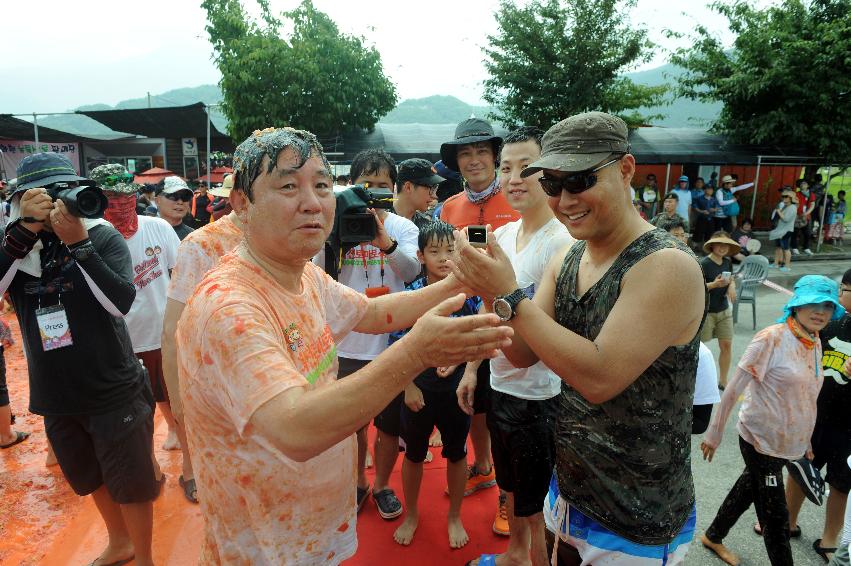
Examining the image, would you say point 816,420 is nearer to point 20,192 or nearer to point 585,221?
point 585,221

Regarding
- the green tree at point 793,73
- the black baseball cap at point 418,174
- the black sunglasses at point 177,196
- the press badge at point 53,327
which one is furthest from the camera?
the green tree at point 793,73

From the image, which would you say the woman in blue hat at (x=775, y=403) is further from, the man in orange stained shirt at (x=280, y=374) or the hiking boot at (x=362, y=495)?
the man in orange stained shirt at (x=280, y=374)

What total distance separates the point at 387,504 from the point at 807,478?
2.58 meters

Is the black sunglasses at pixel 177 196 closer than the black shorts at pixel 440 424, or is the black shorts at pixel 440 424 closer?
the black shorts at pixel 440 424

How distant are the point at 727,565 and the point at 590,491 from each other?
209 centimetres

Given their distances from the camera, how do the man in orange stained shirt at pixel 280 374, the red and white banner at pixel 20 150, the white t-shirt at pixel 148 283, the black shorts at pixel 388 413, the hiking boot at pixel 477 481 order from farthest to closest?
1. the red and white banner at pixel 20 150
2. the white t-shirt at pixel 148 283
3. the hiking boot at pixel 477 481
4. the black shorts at pixel 388 413
5. the man in orange stained shirt at pixel 280 374

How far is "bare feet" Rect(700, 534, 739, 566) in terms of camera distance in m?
3.11

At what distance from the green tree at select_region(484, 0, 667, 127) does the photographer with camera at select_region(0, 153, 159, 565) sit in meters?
15.2

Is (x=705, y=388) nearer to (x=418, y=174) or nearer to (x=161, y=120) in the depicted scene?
(x=418, y=174)

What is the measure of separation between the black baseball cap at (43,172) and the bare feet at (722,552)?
4140mm

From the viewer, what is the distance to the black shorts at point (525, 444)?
2.61 m

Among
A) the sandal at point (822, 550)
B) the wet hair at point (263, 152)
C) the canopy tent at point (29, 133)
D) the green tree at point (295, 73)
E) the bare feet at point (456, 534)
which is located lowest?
the sandal at point (822, 550)

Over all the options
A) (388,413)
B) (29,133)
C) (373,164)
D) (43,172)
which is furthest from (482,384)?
(29,133)

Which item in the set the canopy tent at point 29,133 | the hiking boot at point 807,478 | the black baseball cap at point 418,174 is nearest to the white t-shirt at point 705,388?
the hiking boot at point 807,478
